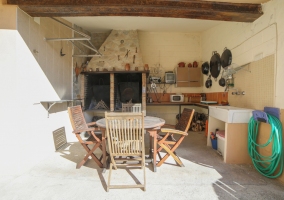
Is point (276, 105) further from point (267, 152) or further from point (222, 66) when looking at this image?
point (222, 66)

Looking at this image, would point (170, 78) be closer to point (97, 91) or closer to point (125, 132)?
point (97, 91)

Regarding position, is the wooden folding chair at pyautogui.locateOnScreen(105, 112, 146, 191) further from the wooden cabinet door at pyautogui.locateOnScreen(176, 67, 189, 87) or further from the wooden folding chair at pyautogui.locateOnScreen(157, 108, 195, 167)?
the wooden cabinet door at pyautogui.locateOnScreen(176, 67, 189, 87)

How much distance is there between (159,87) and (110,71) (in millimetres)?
1916

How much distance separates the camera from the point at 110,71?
502 centimetres

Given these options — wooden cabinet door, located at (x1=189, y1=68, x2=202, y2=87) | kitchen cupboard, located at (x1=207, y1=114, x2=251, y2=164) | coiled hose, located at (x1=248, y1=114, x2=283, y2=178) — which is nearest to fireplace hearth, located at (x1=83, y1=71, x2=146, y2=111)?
wooden cabinet door, located at (x1=189, y1=68, x2=202, y2=87)

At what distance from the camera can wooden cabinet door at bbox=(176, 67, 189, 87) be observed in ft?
19.0

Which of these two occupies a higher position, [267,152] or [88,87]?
[88,87]

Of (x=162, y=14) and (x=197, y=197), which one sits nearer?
(x=197, y=197)

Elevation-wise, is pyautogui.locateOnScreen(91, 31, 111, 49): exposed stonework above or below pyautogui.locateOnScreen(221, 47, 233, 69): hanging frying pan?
above

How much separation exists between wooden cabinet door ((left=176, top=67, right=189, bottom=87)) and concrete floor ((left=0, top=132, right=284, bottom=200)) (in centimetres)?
321

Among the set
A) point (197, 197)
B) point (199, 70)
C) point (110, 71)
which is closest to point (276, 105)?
point (197, 197)

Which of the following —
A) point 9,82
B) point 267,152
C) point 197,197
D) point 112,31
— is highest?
point 112,31

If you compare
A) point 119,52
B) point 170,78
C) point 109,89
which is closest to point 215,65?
point 170,78

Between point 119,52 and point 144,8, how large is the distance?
9.40 ft
